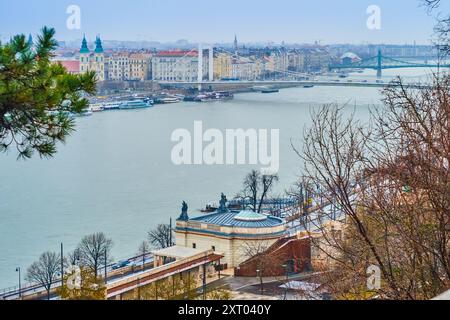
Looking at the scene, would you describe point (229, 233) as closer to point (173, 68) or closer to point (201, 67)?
point (201, 67)

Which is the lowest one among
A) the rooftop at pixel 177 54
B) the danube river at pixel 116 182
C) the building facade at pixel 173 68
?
the danube river at pixel 116 182

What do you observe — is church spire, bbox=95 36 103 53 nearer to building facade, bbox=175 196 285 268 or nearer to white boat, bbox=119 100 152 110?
white boat, bbox=119 100 152 110

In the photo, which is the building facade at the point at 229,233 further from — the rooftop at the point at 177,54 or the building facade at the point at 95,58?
the rooftop at the point at 177,54

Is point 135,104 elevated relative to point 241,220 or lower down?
elevated

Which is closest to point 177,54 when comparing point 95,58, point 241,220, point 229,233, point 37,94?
point 95,58

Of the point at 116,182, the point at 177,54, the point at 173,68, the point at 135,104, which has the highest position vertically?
the point at 177,54

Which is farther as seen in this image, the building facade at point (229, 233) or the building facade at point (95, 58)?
the building facade at point (95, 58)

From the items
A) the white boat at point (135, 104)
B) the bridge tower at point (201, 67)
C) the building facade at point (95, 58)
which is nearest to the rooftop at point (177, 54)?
the bridge tower at point (201, 67)

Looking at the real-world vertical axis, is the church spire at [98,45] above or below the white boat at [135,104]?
above

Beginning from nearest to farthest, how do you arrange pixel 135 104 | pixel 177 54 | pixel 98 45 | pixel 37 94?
pixel 37 94
pixel 135 104
pixel 98 45
pixel 177 54
